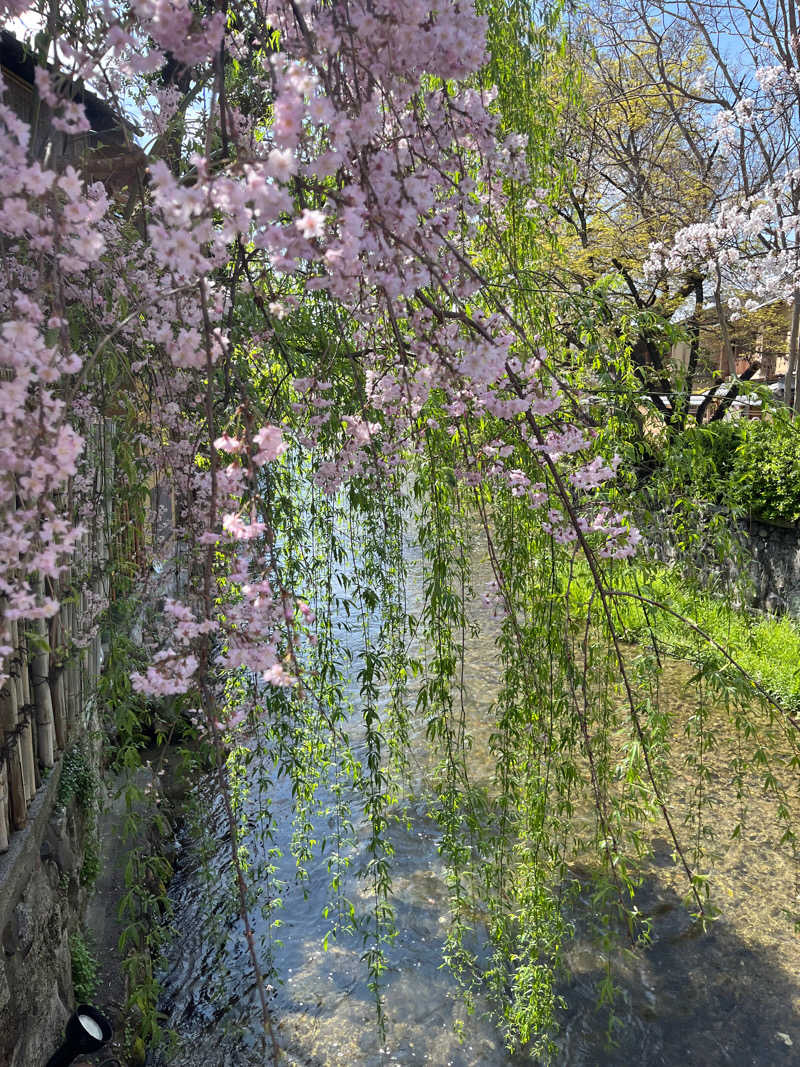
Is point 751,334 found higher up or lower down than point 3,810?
higher up

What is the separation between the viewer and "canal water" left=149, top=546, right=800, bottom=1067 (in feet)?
9.00

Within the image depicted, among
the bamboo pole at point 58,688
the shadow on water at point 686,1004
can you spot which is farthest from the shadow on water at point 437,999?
the bamboo pole at point 58,688

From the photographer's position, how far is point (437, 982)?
308 cm

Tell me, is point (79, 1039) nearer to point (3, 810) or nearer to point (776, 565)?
point (3, 810)

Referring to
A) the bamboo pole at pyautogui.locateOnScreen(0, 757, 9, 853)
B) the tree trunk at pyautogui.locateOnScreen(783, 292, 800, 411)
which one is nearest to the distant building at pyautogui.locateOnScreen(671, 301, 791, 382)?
the tree trunk at pyautogui.locateOnScreen(783, 292, 800, 411)

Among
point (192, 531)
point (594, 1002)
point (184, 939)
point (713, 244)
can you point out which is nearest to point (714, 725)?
point (594, 1002)

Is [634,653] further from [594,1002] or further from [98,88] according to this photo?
[98,88]

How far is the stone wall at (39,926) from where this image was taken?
1.83 meters

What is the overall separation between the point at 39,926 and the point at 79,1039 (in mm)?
347

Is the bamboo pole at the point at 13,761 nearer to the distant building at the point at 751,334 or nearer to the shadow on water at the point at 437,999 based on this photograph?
the shadow on water at the point at 437,999

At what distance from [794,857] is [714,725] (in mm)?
1324

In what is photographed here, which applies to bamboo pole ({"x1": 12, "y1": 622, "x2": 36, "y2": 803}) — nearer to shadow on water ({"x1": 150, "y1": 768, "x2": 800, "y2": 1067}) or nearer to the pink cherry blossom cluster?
the pink cherry blossom cluster

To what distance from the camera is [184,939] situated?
323cm

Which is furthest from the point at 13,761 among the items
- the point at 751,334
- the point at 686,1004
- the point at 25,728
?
the point at 751,334
